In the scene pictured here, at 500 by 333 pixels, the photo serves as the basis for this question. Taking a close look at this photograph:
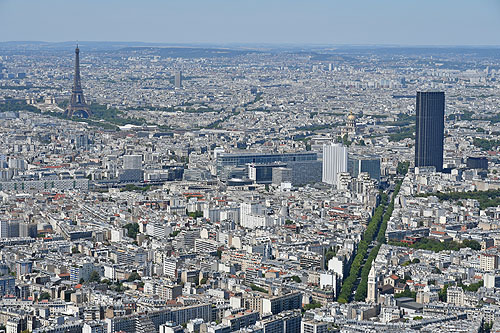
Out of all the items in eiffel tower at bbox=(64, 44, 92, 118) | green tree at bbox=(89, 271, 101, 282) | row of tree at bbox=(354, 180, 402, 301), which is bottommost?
row of tree at bbox=(354, 180, 402, 301)

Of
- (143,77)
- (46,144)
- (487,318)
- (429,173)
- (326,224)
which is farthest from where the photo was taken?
(143,77)

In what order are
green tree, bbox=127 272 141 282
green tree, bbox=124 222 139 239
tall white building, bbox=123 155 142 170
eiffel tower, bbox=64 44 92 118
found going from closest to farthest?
green tree, bbox=127 272 141 282, green tree, bbox=124 222 139 239, tall white building, bbox=123 155 142 170, eiffel tower, bbox=64 44 92 118

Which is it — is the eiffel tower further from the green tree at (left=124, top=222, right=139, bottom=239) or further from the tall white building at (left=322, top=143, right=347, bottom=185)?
the green tree at (left=124, top=222, right=139, bottom=239)

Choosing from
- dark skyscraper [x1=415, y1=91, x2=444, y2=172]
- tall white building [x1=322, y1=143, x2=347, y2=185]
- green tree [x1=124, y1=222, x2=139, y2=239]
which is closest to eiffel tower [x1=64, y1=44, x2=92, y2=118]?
dark skyscraper [x1=415, y1=91, x2=444, y2=172]

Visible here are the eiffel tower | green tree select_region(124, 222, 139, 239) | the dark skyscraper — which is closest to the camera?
green tree select_region(124, 222, 139, 239)

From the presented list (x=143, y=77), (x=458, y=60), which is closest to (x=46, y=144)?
Answer: (x=143, y=77)

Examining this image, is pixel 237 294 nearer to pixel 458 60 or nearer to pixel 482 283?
pixel 482 283

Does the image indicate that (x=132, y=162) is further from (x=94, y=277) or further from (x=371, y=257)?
(x=94, y=277)
